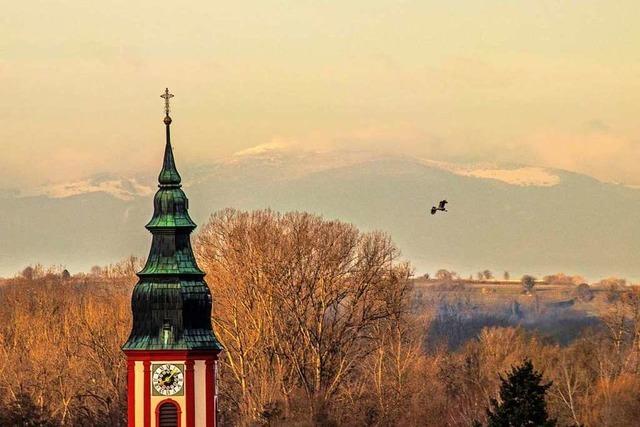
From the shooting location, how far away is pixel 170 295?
282ft

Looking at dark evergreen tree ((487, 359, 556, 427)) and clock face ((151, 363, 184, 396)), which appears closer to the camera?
dark evergreen tree ((487, 359, 556, 427))

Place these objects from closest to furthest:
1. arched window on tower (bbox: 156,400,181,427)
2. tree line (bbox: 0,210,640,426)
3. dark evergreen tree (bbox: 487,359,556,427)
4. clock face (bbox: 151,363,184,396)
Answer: dark evergreen tree (bbox: 487,359,556,427), arched window on tower (bbox: 156,400,181,427), clock face (bbox: 151,363,184,396), tree line (bbox: 0,210,640,426)

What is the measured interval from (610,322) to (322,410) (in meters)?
49.5

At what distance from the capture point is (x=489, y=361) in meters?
158

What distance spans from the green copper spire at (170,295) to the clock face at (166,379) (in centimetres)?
65

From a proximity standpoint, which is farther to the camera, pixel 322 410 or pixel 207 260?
pixel 207 260

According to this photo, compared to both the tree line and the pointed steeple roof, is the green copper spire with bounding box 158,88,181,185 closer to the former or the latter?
the pointed steeple roof

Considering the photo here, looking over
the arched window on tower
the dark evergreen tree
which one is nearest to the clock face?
the arched window on tower

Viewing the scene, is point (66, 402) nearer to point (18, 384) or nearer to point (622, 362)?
point (18, 384)

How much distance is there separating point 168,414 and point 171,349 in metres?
2.02

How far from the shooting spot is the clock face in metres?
85.4

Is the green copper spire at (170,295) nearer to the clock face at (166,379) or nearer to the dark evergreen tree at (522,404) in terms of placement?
the clock face at (166,379)

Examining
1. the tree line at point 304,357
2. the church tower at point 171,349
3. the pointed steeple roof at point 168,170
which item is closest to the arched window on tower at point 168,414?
the church tower at point 171,349

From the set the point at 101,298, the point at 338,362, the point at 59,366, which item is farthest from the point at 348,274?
the point at 101,298
